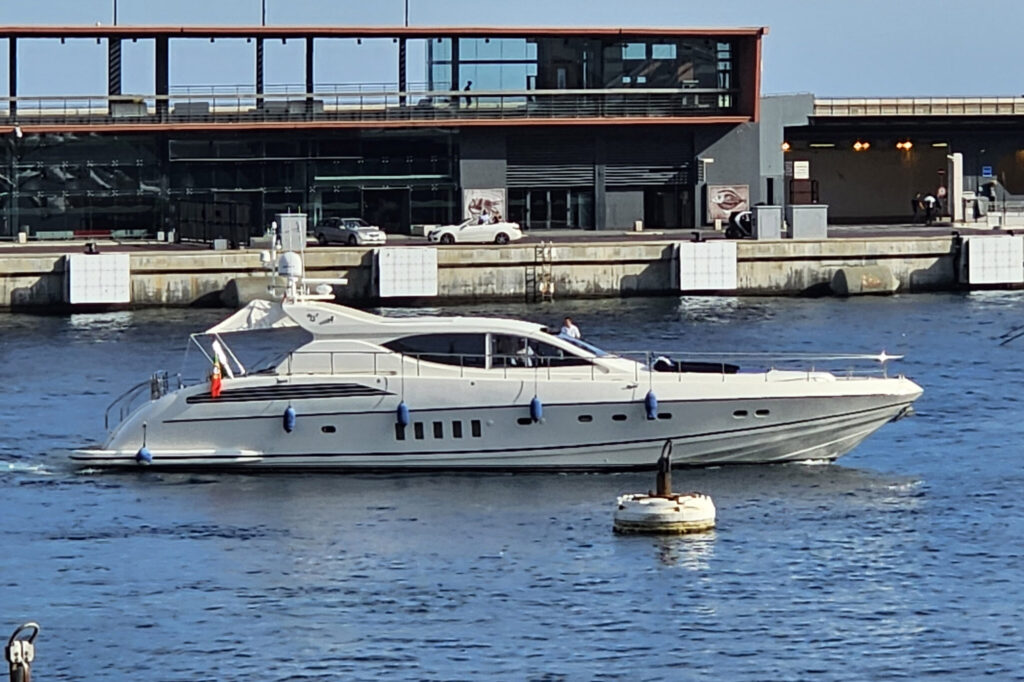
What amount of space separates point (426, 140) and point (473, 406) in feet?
189

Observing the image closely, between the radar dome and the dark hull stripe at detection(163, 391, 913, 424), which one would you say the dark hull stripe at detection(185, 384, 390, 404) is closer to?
the dark hull stripe at detection(163, 391, 913, 424)

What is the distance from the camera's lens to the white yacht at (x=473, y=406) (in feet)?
156

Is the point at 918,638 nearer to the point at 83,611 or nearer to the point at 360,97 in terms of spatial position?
the point at 83,611

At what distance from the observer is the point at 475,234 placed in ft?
316

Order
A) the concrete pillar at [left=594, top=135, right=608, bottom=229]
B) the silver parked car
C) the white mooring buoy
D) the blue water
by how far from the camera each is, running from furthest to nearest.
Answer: the concrete pillar at [left=594, top=135, right=608, bottom=229] → the silver parked car → the white mooring buoy → the blue water

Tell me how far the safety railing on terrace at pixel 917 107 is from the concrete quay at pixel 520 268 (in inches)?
792

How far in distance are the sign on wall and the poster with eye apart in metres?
9.70

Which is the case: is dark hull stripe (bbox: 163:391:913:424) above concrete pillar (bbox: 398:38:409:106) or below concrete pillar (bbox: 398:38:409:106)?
below

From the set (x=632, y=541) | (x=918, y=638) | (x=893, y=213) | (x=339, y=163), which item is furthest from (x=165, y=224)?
(x=918, y=638)

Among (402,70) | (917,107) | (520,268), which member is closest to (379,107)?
→ (402,70)

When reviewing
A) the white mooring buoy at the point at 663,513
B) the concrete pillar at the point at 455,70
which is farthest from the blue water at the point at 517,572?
the concrete pillar at the point at 455,70

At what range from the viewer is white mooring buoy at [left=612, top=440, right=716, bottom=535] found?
42938 mm

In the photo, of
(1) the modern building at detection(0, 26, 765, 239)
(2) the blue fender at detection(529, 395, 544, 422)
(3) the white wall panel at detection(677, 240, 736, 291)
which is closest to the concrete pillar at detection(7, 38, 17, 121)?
(1) the modern building at detection(0, 26, 765, 239)

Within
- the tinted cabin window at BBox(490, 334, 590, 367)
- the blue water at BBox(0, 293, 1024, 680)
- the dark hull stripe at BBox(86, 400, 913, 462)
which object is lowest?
the blue water at BBox(0, 293, 1024, 680)
